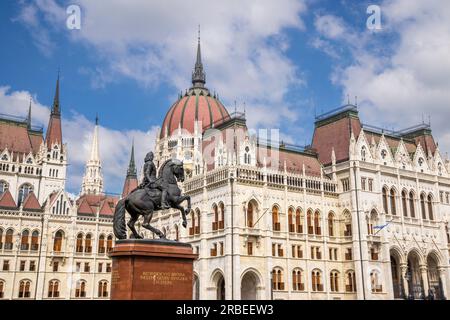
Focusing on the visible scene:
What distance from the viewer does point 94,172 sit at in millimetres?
133875

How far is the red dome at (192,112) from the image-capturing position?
9569 centimetres

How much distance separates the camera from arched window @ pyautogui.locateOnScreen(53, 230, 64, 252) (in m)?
75.5

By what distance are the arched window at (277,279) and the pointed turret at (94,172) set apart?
274ft

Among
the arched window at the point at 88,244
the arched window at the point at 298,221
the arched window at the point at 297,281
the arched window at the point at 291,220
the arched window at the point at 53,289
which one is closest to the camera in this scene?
the arched window at the point at 297,281

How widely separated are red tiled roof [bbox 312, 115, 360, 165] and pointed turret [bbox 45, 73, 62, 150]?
159 feet

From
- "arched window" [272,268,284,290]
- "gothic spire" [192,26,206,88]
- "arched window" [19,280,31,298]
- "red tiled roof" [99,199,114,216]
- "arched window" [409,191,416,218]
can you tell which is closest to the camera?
"arched window" [272,268,284,290]

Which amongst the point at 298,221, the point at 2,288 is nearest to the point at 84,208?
the point at 2,288

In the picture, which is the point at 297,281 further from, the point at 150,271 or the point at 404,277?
the point at 150,271

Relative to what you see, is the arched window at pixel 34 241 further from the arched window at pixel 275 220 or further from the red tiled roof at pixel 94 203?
the arched window at pixel 275 220

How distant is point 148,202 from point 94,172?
114m

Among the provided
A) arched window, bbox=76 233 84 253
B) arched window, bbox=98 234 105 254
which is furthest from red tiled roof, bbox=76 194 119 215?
arched window, bbox=98 234 105 254

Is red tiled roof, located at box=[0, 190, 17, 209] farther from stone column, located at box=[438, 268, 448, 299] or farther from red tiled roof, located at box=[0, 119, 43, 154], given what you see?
stone column, located at box=[438, 268, 448, 299]

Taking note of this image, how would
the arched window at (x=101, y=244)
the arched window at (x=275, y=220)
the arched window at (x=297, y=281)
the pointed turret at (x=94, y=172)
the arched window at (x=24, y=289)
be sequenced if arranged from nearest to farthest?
the arched window at (x=297, y=281) < the arched window at (x=275, y=220) < the arched window at (x=24, y=289) < the arched window at (x=101, y=244) < the pointed turret at (x=94, y=172)

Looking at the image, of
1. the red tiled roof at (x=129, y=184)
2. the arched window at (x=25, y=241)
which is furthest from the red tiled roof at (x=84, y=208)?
the red tiled roof at (x=129, y=184)
